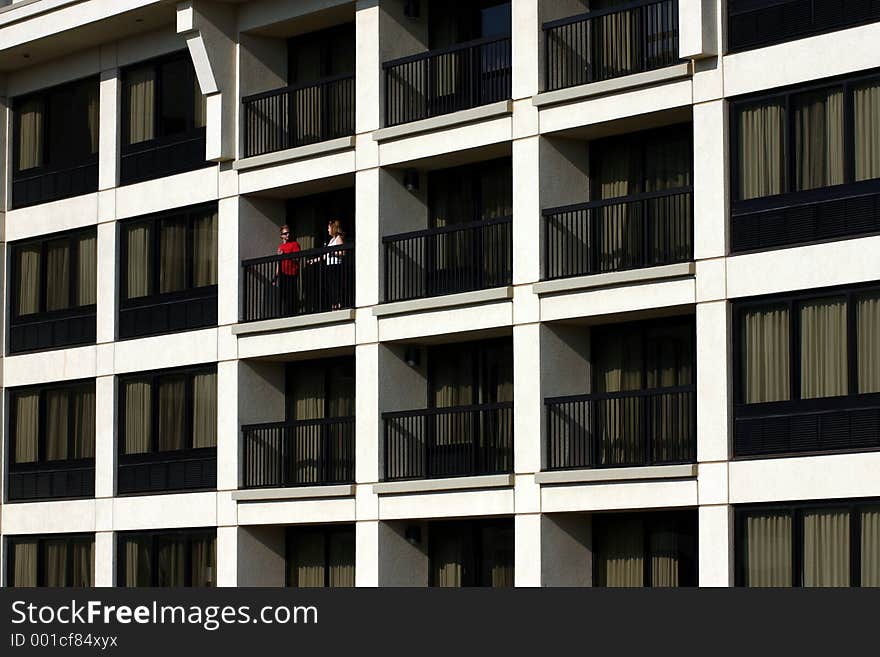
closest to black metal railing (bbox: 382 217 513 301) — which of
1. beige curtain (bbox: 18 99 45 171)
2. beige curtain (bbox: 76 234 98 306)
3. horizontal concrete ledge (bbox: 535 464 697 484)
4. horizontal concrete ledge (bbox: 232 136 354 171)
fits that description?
horizontal concrete ledge (bbox: 232 136 354 171)

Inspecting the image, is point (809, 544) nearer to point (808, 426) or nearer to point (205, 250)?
point (808, 426)

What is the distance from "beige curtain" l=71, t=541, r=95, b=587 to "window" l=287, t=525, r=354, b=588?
475 centimetres

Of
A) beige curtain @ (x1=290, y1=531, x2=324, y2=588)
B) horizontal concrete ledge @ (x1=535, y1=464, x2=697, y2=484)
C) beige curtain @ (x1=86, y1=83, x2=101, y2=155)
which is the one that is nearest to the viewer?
horizontal concrete ledge @ (x1=535, y1=464, x2=697, y2=484)

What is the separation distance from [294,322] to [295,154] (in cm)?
318

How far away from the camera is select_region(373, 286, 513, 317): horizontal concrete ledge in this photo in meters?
33.6

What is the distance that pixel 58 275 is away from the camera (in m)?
42.2

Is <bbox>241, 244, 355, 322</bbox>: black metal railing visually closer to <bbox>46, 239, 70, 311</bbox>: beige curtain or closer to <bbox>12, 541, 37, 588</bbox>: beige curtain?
<bbox>46, 239, 70, 311</bbox>: beige curtain

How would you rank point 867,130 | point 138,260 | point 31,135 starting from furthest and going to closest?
point 31,135, point 138,260, point 867,130

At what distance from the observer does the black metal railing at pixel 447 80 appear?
114ft

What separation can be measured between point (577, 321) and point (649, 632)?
944 cm

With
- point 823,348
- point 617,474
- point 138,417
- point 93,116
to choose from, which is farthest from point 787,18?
point 93,116

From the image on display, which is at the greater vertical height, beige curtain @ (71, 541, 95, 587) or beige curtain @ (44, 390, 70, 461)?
beige curtain @ (44, 390, 70, 461)

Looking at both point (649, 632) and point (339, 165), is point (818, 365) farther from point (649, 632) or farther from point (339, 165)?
point (339, 165)

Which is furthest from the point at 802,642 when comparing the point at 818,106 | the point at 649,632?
the point at 818,106
